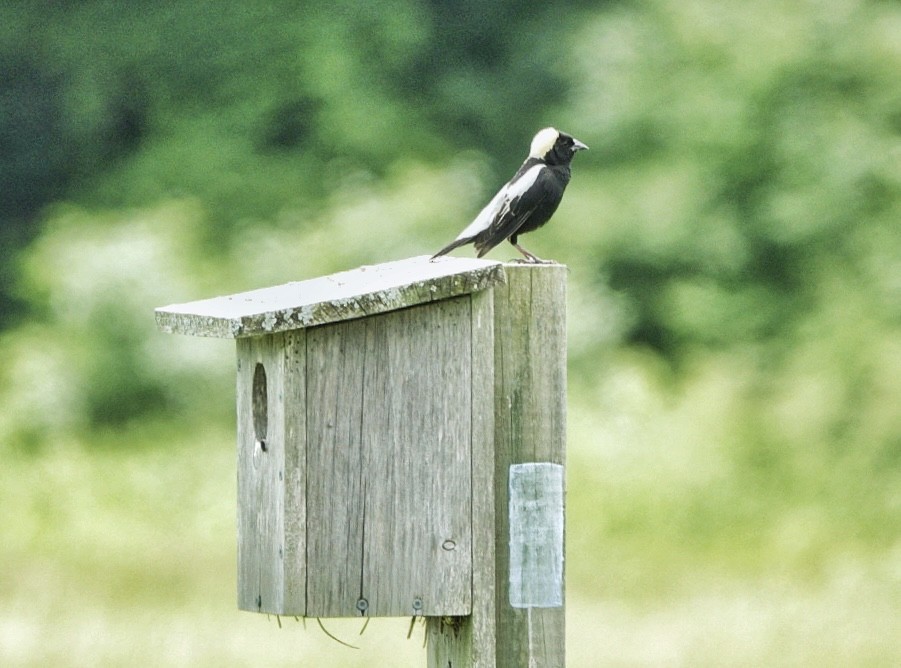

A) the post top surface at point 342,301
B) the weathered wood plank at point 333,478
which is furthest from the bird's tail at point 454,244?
the weathered wood plank at point 333,478

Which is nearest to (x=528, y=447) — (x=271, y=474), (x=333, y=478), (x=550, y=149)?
(x=333, y=478)

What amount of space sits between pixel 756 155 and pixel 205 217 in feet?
19.9

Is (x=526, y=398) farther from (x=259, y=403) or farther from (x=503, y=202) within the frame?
(x=503, y=202)

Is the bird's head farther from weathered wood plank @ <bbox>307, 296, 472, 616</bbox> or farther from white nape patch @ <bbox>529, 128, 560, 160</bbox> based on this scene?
weathered wood plank @ <bbox>307, 296, 472, 616</bbox>

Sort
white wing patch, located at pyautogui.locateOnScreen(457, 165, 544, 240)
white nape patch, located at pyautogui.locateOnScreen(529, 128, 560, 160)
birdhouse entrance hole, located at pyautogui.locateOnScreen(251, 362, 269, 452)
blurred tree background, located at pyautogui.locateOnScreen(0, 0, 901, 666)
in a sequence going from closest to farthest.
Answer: birdhouse entrance hole, located at pyautogui.locateOnScreen(251, 362, 269, 452) < white wing patch, located at pyautogui.locateOnScreen(457, 165, 544, 240) < white nape patch, located at pyautogui.locateOnScreen(529, 128, 560, 160) < blurred tree background, located at pyautogui.locateOnScreen(0, 0, 901, 666)

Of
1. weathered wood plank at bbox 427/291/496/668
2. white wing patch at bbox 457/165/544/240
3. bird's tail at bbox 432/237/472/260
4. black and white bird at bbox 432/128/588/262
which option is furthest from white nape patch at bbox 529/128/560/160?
weathered wood plank at bbox 427/291/496/668

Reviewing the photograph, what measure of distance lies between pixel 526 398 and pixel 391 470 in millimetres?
272

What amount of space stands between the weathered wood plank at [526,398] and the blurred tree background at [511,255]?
3.32 metres

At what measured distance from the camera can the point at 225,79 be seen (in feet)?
55.7

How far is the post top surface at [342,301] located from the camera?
7.98ft

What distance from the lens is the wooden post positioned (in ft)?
8.33

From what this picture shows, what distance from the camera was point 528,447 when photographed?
8.36 ft

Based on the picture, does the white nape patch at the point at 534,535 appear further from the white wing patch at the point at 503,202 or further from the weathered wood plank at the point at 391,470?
the white wing patch at the point at 503,202

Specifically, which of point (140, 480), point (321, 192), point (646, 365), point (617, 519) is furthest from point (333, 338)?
point (321, 192)
